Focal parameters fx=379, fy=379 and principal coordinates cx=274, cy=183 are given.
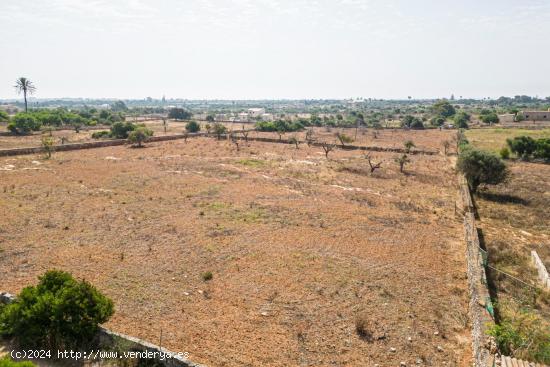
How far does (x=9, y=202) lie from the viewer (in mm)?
21406

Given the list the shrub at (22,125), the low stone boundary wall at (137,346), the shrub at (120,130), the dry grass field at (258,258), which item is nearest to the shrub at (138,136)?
the shrub at (120,130)

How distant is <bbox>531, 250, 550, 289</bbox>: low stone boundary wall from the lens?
45.3ft

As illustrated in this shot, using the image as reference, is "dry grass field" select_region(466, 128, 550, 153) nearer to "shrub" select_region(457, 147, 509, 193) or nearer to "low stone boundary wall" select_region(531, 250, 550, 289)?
"shrub" select_region(457, 147, 509, 193)

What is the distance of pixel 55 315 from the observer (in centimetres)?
841

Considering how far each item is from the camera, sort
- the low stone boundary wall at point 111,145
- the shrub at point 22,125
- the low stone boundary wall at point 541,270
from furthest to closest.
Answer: the shrub at point 22,125
the low stone boundary wall at point 111,145
the low stone boundary wall at point 541,270

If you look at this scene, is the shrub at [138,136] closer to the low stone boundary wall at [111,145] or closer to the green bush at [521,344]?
the low stone boundary wall at [111,145]

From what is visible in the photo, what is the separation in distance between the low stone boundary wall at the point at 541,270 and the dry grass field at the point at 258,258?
273 centimetres

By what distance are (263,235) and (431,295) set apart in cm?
777

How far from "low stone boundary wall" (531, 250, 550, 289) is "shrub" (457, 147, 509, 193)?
39.6 ft

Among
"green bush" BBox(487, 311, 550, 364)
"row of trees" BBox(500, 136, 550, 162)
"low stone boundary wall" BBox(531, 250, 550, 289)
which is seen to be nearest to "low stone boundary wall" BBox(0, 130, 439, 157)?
"row of trees" BBox(500, 136, 550, 162)

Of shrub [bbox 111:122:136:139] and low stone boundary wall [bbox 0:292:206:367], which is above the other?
shrub [bbox 111:122:136:139]

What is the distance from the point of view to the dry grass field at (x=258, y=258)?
10.1m

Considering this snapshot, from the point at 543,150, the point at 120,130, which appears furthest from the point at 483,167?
the point at 120,130

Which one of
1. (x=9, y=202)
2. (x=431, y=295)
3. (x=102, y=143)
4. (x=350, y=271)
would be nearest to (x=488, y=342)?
(x=431, y=295)
